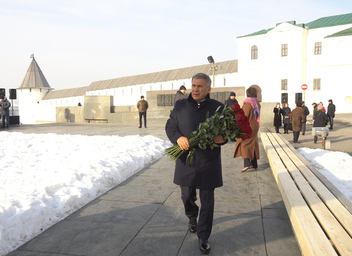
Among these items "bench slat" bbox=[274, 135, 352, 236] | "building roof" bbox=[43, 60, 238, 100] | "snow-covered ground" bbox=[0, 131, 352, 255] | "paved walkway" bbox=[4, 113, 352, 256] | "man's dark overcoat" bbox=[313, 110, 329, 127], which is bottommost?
"paved walkway" bbox=[4, 113, 352, 256]

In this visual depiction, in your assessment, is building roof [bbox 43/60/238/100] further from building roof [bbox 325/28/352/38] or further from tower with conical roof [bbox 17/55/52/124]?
building roof [bbox 325/28/352/38]

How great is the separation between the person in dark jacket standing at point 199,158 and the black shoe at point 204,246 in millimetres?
11

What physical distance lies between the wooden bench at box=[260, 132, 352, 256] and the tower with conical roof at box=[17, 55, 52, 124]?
2707 inches

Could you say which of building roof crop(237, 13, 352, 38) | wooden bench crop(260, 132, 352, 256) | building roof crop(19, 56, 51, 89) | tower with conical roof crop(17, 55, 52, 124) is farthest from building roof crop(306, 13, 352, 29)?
tower with conical roof crop(17, 55, 52, 124)

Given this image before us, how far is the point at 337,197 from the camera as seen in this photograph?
360 cm

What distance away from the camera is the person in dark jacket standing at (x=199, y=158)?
2.99 metres

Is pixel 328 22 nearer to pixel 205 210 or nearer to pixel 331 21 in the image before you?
pixel 331 21

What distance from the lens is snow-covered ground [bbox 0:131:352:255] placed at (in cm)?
342

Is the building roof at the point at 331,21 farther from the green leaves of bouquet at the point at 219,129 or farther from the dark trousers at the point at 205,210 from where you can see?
the dark trousers at the point at 205,210

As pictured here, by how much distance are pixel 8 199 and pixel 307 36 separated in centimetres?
4050

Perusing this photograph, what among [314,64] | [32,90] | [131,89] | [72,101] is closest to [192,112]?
[314,64]

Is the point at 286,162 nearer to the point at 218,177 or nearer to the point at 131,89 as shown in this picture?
the point at 218,177

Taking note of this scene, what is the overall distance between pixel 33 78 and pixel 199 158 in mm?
70454

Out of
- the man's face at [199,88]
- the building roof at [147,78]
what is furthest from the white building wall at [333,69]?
the man's face at [199,88]
